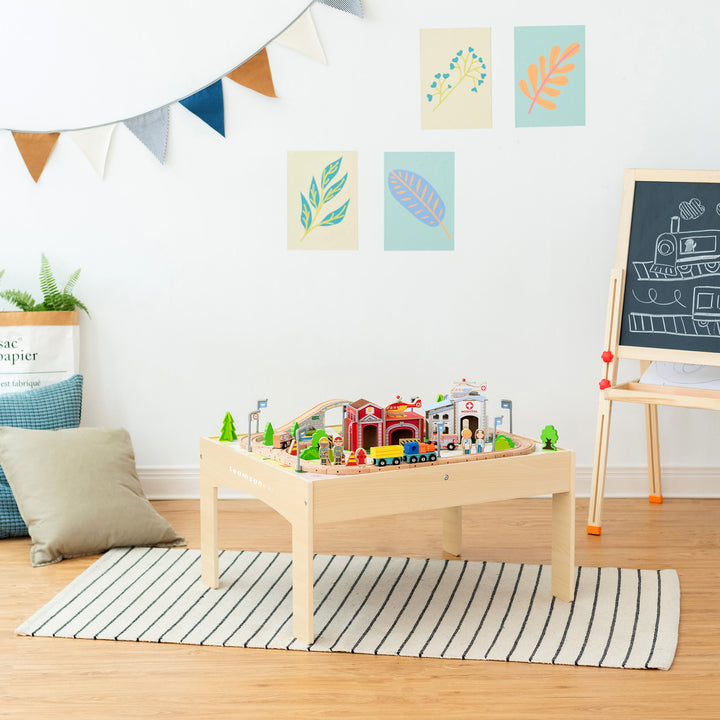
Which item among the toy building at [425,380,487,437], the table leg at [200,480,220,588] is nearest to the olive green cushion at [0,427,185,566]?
the table leg at [200,480,220,588]

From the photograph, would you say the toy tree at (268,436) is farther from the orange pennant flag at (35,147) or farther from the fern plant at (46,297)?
the orange pennant flag at (35,147)

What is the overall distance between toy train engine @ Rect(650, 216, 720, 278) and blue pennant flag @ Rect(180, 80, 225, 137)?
1.65 metres

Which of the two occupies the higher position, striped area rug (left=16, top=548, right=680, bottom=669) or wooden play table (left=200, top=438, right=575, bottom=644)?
wooden play table (left=200, top=438, right=575, bottom=644)

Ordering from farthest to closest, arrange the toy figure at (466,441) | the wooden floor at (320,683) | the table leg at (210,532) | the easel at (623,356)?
the easel at (623,356)
the table leg at (210,532)
the toy figure at (466,441)
the wooden floor at (320,683)

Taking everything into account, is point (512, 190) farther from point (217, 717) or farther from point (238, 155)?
point (217, 717)

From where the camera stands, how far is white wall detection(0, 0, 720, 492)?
326 centimetres

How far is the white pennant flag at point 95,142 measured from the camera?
328 cm

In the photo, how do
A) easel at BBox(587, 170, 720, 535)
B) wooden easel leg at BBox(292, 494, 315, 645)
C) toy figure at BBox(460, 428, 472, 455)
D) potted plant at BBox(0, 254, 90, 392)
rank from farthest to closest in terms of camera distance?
1. potted plant at BBox(0, 254, 90, 392)
2. easel at BBox(587, 170, 720, 535)
3. toy figure at BBox(460, 428, 472, 455)
4. wooden easel leg at BBox(292, 494, 315, 645)

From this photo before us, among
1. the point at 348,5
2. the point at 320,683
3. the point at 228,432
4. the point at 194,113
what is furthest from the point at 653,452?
the point at 194,113

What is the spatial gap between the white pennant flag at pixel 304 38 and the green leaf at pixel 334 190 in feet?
1.46

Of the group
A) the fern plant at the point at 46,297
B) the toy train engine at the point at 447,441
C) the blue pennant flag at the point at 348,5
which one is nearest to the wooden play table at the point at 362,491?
the toy train engine at the point at 447,441

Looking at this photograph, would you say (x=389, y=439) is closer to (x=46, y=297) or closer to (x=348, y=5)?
(x=46, y=297)

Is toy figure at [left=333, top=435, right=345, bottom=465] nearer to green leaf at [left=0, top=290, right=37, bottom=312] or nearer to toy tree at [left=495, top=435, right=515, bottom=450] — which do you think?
toy tree at [left=495, top=435, right=515, bottom=450]

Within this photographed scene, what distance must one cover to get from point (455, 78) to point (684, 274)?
1.10 metres
